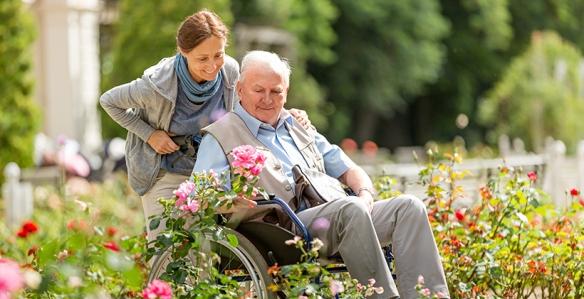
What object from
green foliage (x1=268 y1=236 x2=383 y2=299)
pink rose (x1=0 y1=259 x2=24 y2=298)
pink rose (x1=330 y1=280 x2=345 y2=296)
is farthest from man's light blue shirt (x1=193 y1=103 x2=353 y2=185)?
pink rose (x1=0 y1=259 x2=24 y2=298)

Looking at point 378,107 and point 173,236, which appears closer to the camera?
point 173,236

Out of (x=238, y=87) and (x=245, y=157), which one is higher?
(x=238, y=87)

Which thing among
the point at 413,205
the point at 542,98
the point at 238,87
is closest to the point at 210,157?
the point at 238,87

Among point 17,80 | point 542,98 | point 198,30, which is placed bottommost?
point 542,98

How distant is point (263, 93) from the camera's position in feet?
18.4

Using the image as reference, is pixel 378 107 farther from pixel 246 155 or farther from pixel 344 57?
pixel 246 155

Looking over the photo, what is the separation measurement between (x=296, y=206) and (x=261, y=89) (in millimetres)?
442

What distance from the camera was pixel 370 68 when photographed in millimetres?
37344

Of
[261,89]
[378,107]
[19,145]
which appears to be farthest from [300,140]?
[378,107]

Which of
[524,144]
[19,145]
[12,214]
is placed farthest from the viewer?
[524,144]

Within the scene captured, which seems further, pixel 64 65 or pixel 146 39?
pixel 64 65

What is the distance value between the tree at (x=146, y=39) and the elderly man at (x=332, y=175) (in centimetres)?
2037

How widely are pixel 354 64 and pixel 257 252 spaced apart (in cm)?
3253

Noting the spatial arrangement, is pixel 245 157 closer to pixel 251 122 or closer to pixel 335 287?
pixel 251 122
